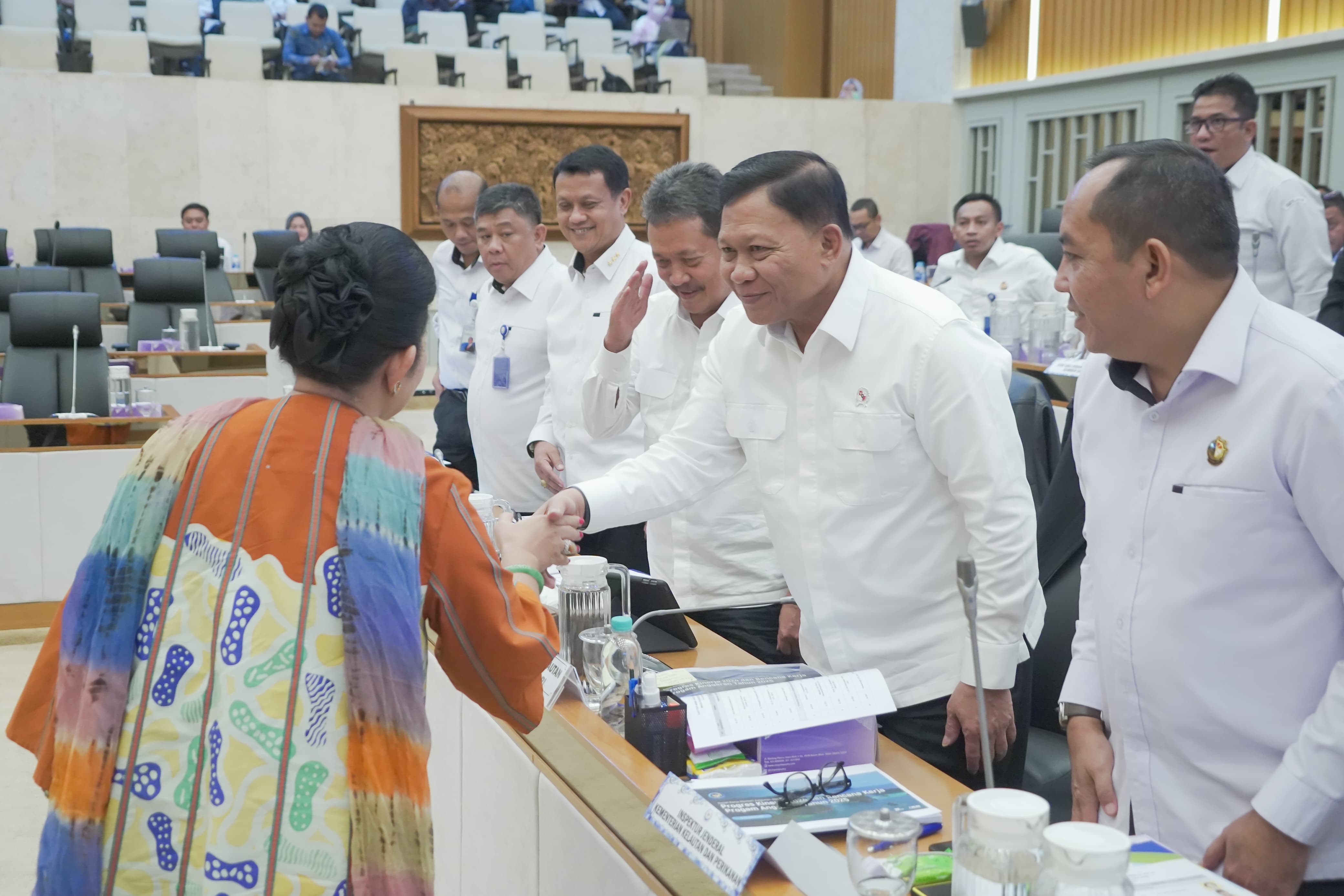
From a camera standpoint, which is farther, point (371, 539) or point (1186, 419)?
point (1186, 419)

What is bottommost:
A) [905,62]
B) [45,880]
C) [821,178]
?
[45,880]

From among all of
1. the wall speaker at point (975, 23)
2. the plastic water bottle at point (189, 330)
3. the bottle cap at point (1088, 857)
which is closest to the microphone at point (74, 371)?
the plastic water bottle at point (189, 330)

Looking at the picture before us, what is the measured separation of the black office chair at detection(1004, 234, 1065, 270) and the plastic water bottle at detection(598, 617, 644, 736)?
24.6 ft

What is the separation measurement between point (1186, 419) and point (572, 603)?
1.06m

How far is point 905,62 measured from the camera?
1367cm

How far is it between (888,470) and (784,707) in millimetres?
476

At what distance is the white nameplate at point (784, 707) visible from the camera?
1683mm

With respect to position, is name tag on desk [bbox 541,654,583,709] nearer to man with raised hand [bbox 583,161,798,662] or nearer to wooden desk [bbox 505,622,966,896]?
wooden desk [bbox 505,622,966,896]

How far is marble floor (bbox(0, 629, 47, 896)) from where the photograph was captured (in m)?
3.10

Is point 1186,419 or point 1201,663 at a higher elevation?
point 1186,419

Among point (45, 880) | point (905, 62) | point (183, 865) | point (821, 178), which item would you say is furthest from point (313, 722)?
point (905, 62)

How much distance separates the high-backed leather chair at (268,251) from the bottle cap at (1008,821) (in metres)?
9.50

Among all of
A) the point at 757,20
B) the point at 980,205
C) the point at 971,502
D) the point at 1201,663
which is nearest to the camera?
the point at 1201,663

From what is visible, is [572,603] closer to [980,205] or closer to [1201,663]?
[1201,663]
